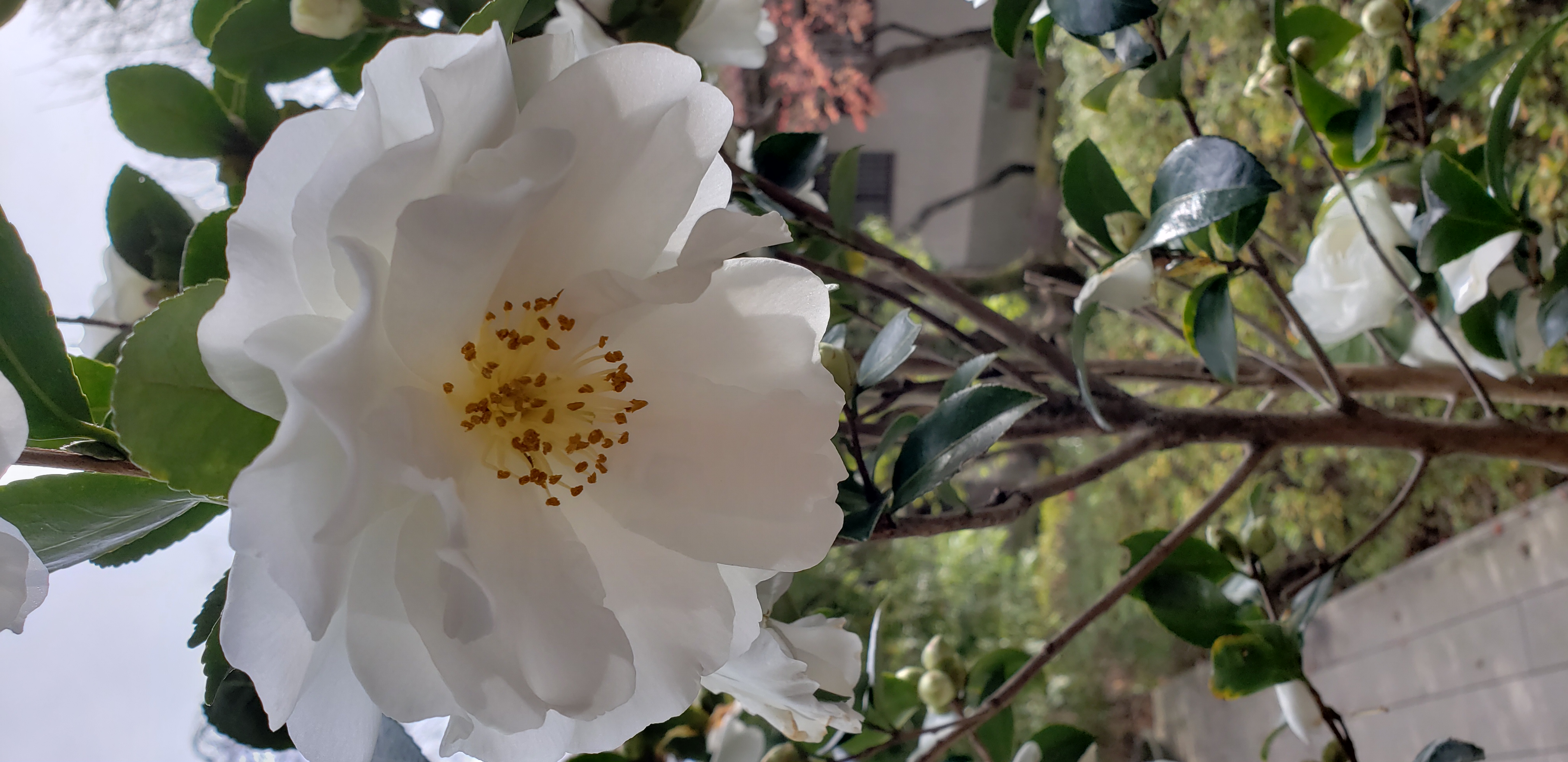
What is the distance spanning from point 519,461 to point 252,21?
382 mm

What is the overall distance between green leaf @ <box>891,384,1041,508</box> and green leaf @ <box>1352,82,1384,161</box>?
53cm

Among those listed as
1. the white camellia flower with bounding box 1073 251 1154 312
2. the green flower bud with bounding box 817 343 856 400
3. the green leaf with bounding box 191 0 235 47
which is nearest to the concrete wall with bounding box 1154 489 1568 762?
the white camellia flower with bounding box 1073 251 1154 312

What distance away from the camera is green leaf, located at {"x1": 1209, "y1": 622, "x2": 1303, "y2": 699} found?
794 mm

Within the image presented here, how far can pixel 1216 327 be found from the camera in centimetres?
75

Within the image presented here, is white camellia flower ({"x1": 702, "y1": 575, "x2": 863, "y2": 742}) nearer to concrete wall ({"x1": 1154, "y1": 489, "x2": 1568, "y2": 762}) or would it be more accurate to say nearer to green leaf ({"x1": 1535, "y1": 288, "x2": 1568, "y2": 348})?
green leaf ({"x1": 1535, "y1": 288, "x2": 1568, "y2": 348})

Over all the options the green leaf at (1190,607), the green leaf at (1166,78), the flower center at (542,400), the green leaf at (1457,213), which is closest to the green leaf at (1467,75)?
the green leaf at (1457,213)

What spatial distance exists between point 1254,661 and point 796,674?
1.79 feet

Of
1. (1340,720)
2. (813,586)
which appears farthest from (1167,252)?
(813,586)

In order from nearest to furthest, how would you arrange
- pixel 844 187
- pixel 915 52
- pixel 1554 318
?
pixel 1554 318, pixel 844 187, pixel 915 52

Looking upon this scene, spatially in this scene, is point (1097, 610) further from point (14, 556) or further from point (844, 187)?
point (14, 556)

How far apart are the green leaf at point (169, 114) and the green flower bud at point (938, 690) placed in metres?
0.79

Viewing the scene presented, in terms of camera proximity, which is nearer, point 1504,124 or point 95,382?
point 95,382

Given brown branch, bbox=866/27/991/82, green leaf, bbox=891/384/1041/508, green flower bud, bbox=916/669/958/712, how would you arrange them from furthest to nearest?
brown branch, bbox=866/27/991/82
green flower bud, bbox=916/669/958/712
green leaf, bbox=891/384/1041/508

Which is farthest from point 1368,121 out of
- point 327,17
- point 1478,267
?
point 327,17
